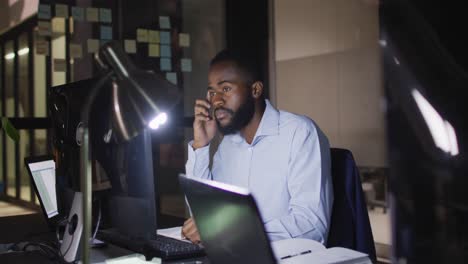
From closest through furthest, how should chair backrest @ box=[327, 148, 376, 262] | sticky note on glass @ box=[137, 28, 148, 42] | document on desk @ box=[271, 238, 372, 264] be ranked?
document on desk @ box=[271, 238, 372, 264]
chair backrest @ box=[327, 148, 376, 262]
sticky note on glass @ box=[137, 28, 148, 42]

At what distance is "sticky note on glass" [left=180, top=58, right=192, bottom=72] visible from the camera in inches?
148

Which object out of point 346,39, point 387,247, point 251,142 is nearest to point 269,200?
point 251,142

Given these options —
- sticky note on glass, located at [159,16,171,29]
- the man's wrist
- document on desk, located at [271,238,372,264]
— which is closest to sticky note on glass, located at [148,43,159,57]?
sticky note on glass, located at [159,16,171,29]

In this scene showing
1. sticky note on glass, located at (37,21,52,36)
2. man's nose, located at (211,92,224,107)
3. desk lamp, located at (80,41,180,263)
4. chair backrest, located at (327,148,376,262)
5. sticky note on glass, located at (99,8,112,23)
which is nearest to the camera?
desk lamp, located at (80,41,180,263)

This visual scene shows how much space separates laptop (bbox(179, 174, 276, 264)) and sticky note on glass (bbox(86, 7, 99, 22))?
99.4 inches

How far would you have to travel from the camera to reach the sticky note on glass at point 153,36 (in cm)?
365

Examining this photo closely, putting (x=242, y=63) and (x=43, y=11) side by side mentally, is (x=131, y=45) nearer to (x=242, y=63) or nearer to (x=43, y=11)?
(x=43, y=11)

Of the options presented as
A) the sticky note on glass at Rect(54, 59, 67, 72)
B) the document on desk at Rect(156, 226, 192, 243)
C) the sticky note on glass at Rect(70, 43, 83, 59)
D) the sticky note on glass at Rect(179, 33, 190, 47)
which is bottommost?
the document on desk at Rect(156, 226, 192, 243)

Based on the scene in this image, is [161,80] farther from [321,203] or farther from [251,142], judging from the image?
[251,142]

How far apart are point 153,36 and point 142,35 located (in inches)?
3.1

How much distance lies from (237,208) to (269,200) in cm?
101

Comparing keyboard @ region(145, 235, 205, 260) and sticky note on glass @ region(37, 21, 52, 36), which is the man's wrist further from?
sticky note on glass @ region(37, 21, 52, 36)

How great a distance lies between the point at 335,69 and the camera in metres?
3.34

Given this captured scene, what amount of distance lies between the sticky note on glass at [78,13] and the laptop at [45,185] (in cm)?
170
